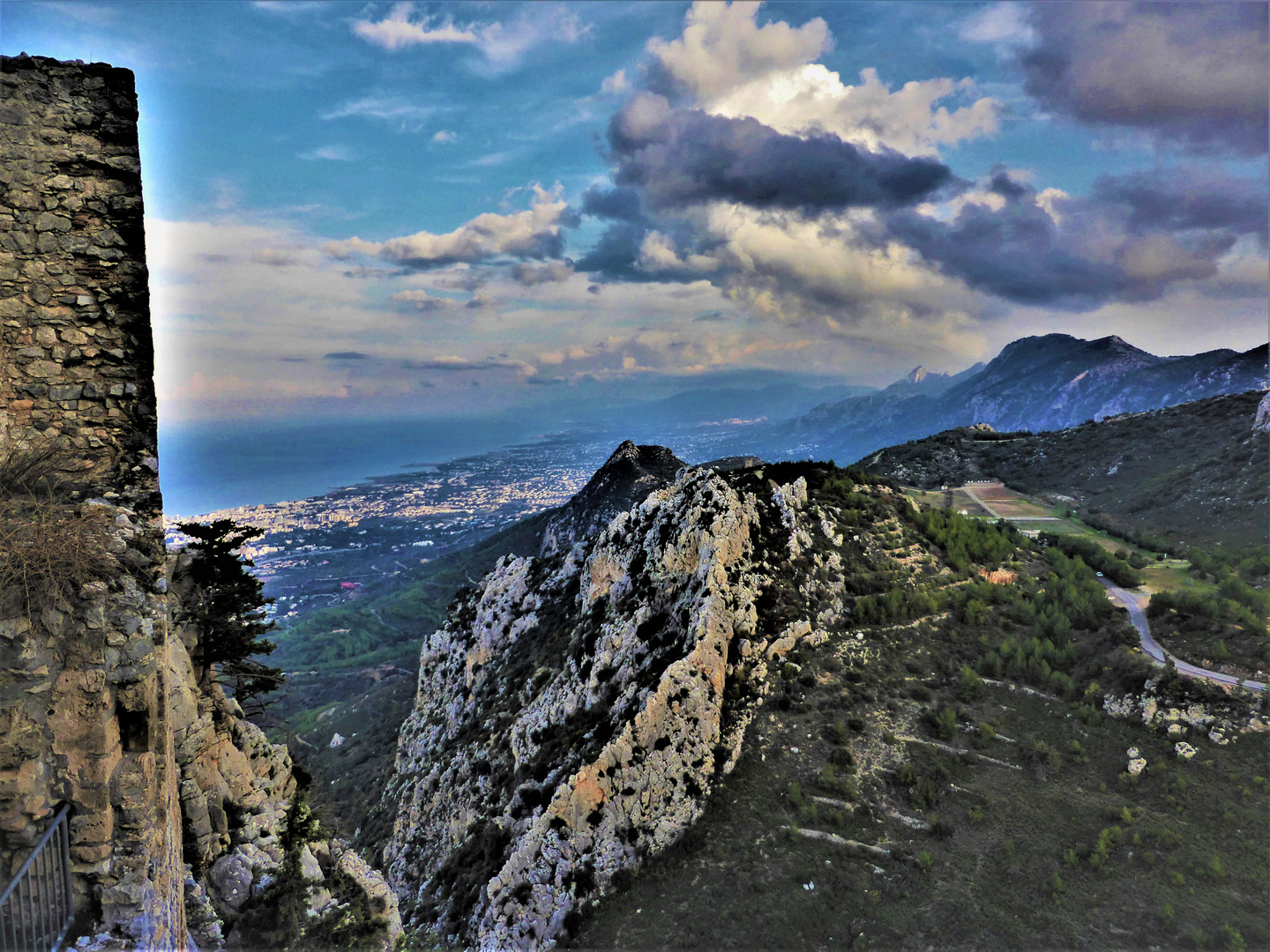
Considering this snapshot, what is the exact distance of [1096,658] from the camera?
18594mm

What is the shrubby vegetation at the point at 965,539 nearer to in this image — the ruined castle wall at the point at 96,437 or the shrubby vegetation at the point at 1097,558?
the shrubby vegetation at the point at 1097,558

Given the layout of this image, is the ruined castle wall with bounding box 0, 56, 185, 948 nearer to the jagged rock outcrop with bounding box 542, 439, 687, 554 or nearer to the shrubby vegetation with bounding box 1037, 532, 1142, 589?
the shrubby vegetation with bounding box 1037, 532, 1142, 589

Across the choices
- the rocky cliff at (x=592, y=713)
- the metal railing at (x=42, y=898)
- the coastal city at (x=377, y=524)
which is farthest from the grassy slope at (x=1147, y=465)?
the coastal city at (x=377, y=524)

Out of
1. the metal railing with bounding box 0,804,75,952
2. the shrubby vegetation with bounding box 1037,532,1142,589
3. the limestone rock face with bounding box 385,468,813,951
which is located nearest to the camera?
the metal railing with bounding box 0,804,75,952

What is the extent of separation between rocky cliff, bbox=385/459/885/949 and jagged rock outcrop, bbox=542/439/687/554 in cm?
2406

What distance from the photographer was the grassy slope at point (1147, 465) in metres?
34.9

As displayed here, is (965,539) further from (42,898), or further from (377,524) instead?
(377,524)

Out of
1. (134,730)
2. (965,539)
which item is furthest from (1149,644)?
(134,730)

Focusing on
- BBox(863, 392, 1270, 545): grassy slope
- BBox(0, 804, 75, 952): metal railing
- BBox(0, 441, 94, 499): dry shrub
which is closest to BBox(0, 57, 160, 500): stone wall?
BBox(0, 441, 94, 499): dry shrub

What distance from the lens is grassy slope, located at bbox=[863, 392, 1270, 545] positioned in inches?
1375

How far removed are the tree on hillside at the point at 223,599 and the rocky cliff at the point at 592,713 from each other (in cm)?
898

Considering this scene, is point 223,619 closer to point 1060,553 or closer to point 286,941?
point 286,941

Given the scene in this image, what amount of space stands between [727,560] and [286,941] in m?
14.7

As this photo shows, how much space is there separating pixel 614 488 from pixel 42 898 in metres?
49.3
